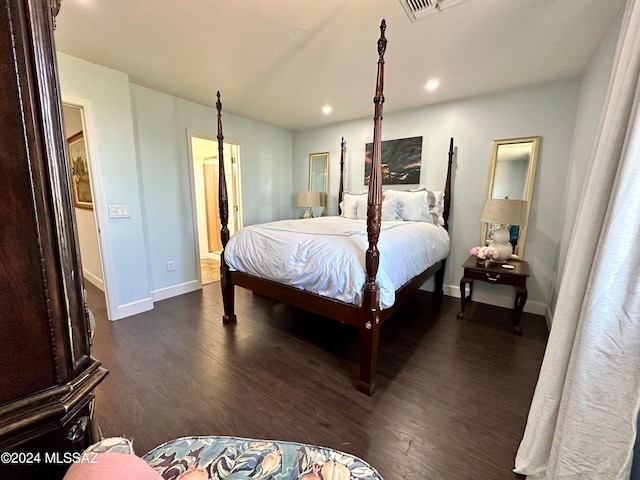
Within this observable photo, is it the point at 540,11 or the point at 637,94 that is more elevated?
the point at 540,11

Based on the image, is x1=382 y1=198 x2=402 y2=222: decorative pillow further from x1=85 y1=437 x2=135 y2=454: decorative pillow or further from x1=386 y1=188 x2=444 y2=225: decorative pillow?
x1=85 y1=437 x2=135 y2=454: decorative pillow

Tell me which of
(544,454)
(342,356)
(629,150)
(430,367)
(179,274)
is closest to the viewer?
(629,150)

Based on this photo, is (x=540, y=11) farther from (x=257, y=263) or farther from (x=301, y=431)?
(x=301, y=431)

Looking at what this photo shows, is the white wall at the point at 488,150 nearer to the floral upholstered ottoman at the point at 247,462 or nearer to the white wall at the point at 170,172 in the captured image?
the white wall at the point at 170,172

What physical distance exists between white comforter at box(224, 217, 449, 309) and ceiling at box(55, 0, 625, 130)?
1.46m

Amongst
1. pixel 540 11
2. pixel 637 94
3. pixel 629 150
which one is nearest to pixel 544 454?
pixel 629 150

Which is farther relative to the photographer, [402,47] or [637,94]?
[402,47]

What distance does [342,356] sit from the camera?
2168 mm

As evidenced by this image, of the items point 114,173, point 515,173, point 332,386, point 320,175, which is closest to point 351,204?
point 320,175

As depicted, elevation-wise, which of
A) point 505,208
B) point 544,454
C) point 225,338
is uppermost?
point 505,208

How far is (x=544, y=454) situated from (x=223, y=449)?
1358mm

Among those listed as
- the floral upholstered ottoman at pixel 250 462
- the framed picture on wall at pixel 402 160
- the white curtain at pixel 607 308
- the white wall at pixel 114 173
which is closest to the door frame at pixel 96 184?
the white wall at pixel 114 173

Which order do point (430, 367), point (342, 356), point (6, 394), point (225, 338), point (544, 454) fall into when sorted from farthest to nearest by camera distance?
point (225, 338)
point (342, 356)
point (430, 367)
point (544, 454)
point (6, 394)

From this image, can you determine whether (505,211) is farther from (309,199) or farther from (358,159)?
(309,199)
